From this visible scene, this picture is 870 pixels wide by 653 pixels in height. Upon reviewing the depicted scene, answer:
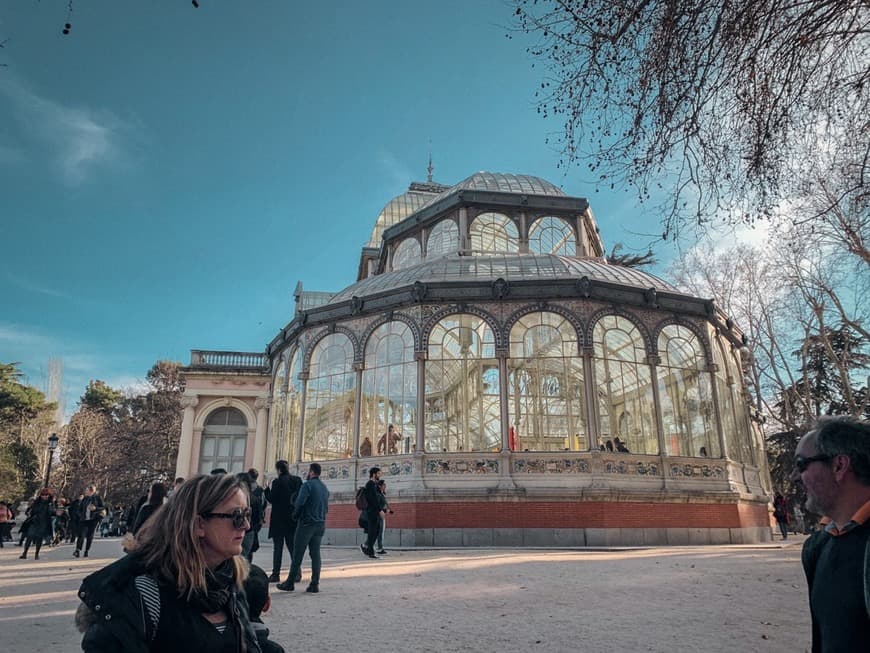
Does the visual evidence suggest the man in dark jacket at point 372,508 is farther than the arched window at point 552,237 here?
No

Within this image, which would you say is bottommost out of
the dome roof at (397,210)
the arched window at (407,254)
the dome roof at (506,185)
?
the arched window at (407,254)

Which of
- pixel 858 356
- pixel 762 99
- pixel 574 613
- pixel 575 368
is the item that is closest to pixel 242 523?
pixel 574 613

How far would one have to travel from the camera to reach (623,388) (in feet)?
54.9

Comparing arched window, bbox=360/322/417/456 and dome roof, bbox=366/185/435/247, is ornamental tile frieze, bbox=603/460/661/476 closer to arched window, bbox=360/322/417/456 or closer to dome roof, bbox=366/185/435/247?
arched window, bbox=360/322/417/456

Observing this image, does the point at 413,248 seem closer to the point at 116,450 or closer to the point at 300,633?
the point at 300,633

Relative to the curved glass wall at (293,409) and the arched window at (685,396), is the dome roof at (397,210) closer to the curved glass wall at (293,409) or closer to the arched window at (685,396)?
the curved glass wall at (293,409)

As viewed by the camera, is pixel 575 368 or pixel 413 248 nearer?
pixel 575 368

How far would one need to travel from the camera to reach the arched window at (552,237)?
2231cm

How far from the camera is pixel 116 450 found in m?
38.9

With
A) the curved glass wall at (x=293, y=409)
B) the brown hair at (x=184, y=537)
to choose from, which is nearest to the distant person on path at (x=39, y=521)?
the curved glass wall at (x=293, y=409)

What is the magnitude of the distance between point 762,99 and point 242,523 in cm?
606

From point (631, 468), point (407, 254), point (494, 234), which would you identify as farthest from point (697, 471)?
point (407, 254)

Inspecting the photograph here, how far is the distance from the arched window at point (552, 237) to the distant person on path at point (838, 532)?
66.0 ft

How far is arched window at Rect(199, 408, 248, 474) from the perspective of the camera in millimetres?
24953
